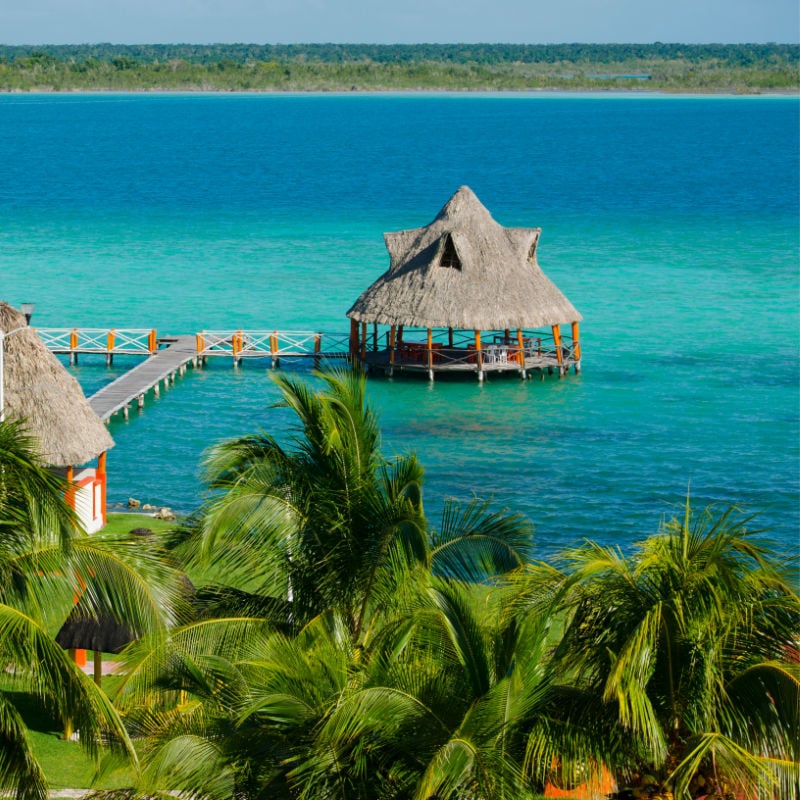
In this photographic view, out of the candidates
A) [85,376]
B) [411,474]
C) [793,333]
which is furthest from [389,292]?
[411,474]

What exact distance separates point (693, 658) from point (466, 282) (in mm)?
28060

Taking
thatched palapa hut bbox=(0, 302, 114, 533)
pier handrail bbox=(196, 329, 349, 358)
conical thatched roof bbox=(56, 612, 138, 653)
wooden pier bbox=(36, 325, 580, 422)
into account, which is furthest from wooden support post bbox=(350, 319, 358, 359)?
conical thatched roof bbox=(56, 612, 138, 653)

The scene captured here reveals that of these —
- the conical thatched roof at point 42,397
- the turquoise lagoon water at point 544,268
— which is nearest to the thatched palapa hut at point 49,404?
the conical thatched roof at point 42,397

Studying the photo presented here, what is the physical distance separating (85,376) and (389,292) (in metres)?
8.67

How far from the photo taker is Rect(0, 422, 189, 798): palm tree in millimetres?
10570

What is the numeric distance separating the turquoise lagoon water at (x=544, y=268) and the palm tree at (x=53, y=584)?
15.1 m

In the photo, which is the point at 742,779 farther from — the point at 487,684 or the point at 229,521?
the point at 229,521

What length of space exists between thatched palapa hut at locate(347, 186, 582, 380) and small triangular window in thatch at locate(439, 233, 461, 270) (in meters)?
0.03

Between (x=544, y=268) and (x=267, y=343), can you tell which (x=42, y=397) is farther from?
(x=544, y=268)

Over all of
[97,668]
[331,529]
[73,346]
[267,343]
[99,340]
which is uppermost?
[331,529]

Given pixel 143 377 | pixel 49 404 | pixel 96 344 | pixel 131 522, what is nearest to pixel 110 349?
pixel 96 344

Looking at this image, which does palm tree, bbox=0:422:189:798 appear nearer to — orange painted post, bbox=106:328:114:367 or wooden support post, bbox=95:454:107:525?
wooden support post, bbox=95:454:107:525

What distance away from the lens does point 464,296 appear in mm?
37938

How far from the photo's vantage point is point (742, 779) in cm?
995
